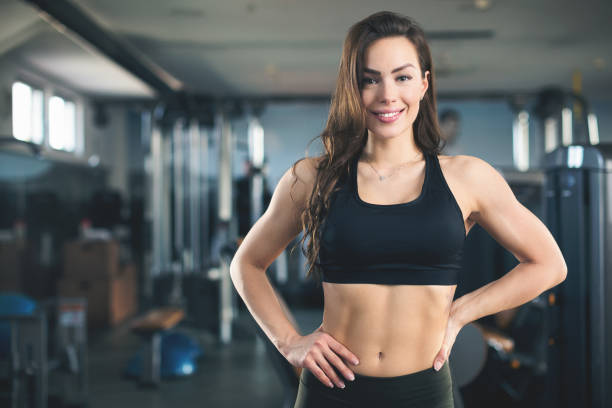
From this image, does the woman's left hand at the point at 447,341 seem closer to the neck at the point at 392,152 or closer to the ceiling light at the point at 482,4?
the neck at the point at 392,152

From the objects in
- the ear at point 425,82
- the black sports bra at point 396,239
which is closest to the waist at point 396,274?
the black sports bra at point 396,239

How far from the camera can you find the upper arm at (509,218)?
104cm

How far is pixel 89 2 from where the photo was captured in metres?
4.16

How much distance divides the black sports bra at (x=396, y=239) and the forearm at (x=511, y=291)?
0.24ft

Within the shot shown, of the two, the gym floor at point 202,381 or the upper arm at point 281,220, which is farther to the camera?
the gym floor at point 202,381

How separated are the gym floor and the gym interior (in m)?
0.02

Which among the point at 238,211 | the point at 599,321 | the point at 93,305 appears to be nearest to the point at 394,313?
A: the point at 599,321

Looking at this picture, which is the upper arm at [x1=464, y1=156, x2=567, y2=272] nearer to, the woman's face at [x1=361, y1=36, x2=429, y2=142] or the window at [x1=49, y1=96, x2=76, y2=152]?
the woman's face at [x1=361, y1=36, x2=429, y2=142]

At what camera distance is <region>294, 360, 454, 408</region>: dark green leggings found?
1.03 meters

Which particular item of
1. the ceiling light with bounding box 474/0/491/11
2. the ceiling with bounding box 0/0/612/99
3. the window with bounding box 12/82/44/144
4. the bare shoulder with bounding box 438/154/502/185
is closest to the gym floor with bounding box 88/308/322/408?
the window with bounding box 12/82/44/144

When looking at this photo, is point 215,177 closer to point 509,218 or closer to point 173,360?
point 173,360

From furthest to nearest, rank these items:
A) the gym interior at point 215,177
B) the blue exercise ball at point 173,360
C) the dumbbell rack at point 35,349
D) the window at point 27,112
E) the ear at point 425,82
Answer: the window at point 27,112 → the blue exercise ball at point 173,360 → the dumbbell rack at point 35,349 → the gym interior at point 215,177 → the ear at point 425,82

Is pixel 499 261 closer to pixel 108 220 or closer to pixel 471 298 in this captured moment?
pixel 471 298

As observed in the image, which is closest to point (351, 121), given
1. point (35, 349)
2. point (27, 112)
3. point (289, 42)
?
point (35, 349)
